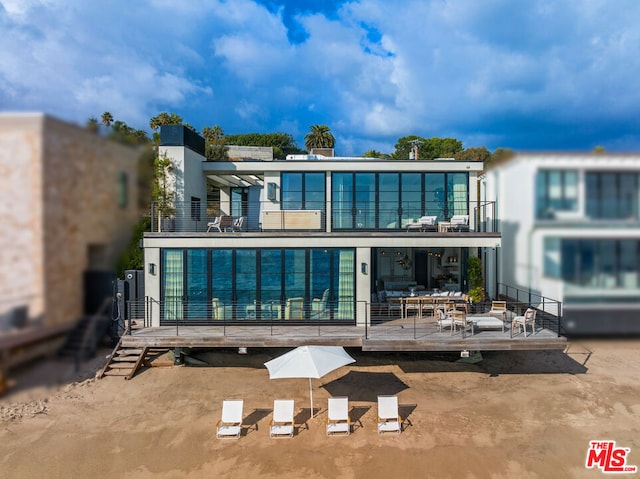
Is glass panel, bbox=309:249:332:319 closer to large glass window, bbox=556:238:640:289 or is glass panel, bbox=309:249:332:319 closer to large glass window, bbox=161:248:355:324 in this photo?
large glass window, bbox=161:248:355:324

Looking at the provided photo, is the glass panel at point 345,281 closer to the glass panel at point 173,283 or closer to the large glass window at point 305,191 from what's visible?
the large glass window at point 305,191

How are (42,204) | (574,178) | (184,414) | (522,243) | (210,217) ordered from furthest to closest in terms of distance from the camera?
1. (210,217)
2. (184,414)
3. (522,243)
4. (574,178)
5. (42,204)

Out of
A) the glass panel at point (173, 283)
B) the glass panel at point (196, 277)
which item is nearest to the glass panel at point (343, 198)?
the glass panel at point (196, 277)

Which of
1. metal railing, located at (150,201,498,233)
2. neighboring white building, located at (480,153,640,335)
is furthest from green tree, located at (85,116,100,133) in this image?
metal railing, located at (150,201,498,233)

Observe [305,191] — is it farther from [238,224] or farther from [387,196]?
[387,196]

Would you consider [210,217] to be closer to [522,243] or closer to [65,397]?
[65,397]

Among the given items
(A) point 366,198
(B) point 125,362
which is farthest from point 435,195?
(B) point 125,362

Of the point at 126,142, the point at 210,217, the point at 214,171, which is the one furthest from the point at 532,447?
the point at 214,171
